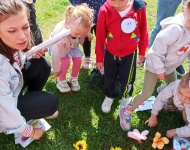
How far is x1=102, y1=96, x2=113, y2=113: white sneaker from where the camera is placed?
8.58 feet

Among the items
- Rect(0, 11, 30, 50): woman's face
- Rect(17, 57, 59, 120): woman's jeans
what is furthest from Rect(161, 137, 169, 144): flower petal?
Rect(0, 11, 30, 50): woman's face

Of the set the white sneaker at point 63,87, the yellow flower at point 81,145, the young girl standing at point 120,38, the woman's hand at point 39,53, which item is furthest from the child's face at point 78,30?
the yellow flower at point 81,145

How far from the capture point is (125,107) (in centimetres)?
257

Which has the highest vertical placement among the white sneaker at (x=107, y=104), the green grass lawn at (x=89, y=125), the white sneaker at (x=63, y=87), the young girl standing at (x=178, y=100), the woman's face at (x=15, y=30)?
the woman's face at (x=15, y=30)

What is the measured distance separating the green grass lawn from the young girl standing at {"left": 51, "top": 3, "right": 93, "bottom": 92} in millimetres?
130

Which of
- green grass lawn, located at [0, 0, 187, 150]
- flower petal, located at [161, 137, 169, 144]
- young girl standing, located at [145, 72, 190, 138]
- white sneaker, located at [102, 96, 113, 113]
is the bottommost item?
green grass lawn, located at [0, 0, 187, 150]

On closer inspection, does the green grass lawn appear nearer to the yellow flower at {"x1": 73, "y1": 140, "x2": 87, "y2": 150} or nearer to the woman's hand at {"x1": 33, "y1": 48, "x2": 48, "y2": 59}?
the yellow flower at {"x1": 73, "y1": 140, "x2": 87, "y2": 150}

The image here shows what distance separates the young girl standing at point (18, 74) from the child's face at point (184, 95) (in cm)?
95

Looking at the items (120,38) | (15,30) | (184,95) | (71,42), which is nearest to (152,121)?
(184,95)

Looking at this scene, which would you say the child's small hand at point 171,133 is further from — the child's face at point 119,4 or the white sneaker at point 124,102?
the child's face at point 119,4

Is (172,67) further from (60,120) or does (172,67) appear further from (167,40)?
(60,120)

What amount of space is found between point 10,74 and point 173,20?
118 centimetres

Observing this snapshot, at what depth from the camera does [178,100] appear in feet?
7.64

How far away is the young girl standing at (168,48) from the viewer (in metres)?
2.04
